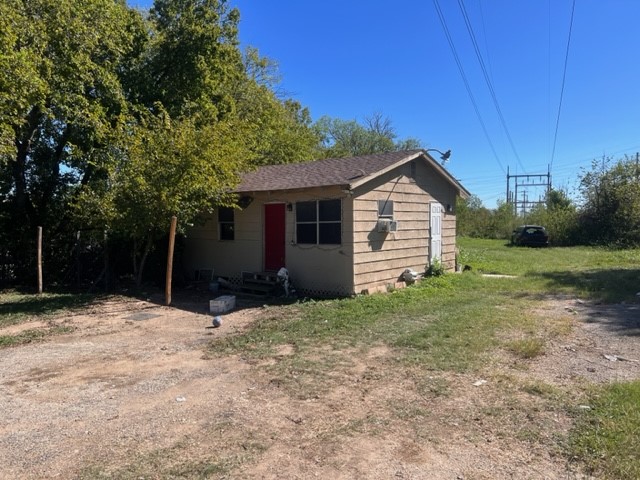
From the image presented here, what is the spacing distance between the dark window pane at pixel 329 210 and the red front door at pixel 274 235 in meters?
1.23

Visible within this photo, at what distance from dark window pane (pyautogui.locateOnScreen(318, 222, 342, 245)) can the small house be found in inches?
0.9

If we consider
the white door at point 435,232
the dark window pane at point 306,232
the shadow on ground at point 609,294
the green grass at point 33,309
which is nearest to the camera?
the green grass at point 33,309

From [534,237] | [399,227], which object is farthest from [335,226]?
[534,237]

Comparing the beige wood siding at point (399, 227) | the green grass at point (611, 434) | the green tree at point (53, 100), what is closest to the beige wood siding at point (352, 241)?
the beige wood siding at point (399, 227)

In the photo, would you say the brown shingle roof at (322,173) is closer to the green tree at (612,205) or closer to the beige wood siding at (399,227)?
the beige wood siding at (399,227)

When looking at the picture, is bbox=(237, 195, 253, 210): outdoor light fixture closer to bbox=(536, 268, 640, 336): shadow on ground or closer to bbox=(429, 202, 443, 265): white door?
bbox=(429, 202, 443, 265): white door

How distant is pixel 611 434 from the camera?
3.62 m

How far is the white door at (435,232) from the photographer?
43.5 ft

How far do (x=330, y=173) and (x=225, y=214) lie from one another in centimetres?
347

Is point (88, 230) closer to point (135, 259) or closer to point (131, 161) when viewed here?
point (135, 259)

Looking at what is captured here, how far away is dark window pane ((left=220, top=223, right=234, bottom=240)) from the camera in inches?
504

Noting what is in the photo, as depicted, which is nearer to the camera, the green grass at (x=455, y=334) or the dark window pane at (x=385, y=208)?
the green grass at (x=455, y=334)

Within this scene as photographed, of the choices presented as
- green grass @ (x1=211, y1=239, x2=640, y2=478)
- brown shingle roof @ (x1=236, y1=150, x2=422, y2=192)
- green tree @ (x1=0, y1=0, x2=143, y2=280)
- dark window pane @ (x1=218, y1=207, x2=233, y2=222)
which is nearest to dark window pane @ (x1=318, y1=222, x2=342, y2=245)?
brown shingle roof @ (x1=236, y1=150, x2=422, y2=192)

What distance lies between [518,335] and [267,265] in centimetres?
667
